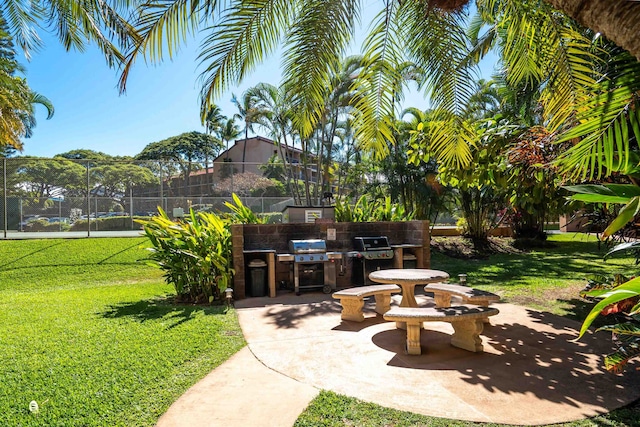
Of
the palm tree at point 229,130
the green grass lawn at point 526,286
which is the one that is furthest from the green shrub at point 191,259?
the palm tree at point 229,130

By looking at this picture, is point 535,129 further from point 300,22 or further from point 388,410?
point 388,410

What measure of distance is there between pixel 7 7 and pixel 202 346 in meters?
10.0

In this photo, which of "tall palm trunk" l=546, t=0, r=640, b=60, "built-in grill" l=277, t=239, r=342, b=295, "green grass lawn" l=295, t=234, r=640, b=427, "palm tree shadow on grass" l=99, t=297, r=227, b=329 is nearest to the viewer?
"tall palm trunk" l=546, t=0, r=640, b=60

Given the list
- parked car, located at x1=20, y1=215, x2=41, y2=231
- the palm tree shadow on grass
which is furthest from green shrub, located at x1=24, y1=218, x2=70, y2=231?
the palm tree shadow on grass

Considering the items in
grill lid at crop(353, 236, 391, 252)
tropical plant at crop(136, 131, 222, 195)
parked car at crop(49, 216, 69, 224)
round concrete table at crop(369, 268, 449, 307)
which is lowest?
round concrete table at crop(369, 268, 449, 307)

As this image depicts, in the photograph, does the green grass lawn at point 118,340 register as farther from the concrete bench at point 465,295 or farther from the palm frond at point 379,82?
the palm frond at point 379,82

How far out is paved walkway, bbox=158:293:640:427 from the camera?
10.00 ft

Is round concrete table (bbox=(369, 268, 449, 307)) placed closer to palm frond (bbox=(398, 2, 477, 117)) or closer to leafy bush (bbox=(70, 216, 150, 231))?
palm frond (bbox=(398, 2, 477, 117))

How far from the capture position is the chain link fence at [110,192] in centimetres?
1530

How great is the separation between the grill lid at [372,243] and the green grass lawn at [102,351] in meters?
3.41

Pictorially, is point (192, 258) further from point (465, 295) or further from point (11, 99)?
point (11, 99)

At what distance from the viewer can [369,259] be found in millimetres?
8375

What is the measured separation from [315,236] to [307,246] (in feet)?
2.68

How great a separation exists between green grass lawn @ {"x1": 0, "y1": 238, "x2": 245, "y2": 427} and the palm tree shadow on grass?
0.02 meters
